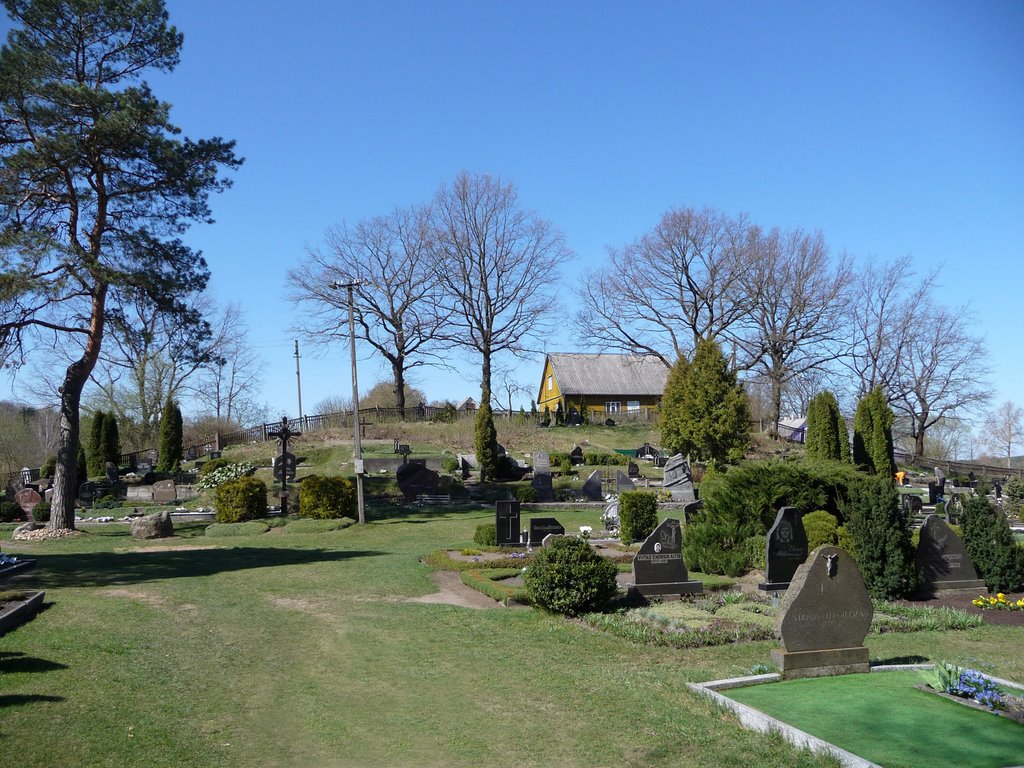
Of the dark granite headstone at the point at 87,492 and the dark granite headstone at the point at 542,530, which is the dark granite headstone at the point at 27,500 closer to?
the dark granite headstone at the point at 87,492

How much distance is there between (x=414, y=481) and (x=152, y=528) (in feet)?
36.5

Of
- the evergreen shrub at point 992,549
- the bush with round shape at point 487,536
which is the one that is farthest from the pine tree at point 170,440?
the evergreen shrub at point 992,549

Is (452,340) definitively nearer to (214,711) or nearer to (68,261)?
(68,261)

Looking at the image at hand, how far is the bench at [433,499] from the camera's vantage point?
100 feet

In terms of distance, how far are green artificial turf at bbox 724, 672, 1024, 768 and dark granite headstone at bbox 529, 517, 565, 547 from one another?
1062 cm

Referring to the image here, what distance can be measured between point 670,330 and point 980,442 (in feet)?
140

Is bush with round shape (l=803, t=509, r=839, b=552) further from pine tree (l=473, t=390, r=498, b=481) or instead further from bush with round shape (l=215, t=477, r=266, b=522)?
pine tree (l=473, t=390, r=498, b=481)

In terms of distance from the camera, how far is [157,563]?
666 inches

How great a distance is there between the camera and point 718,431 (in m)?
33.9

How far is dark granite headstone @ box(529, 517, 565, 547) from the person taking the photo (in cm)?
1844

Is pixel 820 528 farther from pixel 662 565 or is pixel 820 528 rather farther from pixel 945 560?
pixel 662 565

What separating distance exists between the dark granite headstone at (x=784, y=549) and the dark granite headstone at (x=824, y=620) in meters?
4.64

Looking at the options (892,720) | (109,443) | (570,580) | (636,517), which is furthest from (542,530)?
(109,443)

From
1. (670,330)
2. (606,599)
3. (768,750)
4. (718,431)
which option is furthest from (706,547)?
(670,330)
